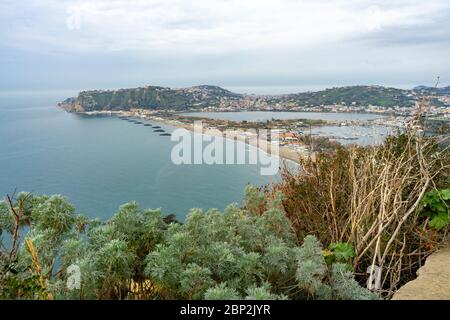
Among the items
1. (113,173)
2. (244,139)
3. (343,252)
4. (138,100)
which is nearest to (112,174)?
(113,173)

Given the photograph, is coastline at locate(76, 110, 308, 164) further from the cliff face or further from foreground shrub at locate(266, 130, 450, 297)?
foreground shrub at locate(266, 130, 450, 297)

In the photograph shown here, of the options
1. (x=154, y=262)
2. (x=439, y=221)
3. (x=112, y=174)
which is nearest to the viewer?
(x=154, y=262)

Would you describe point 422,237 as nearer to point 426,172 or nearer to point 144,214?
point 426,172

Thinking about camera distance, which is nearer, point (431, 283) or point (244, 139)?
point (431, 283)

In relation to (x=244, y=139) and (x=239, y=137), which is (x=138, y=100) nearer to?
(x=239, y=137)

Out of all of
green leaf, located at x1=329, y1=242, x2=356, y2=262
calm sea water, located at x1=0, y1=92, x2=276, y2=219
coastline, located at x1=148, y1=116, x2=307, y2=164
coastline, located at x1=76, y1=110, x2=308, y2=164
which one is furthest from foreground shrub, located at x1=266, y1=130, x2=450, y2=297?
coastline, located at x1=148, y1=116, x2=307, y2=164

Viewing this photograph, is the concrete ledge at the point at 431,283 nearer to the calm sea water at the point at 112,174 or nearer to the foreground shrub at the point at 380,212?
the foreground shrub at the point at 380,212
